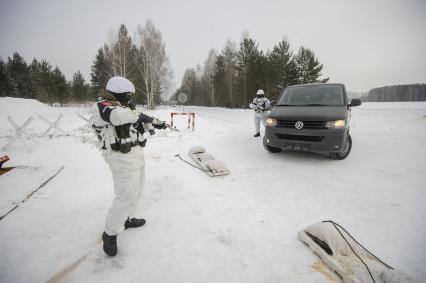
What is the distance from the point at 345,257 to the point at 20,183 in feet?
17.2

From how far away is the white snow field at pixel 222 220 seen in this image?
214 cm

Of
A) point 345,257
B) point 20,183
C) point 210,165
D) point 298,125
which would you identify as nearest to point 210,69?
point 298,125

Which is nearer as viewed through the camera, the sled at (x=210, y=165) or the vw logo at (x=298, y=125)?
the sled at (x=210, y=165)

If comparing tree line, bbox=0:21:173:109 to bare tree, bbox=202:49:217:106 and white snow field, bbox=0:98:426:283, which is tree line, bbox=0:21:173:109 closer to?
white snow field, bbox=0:98:426:283

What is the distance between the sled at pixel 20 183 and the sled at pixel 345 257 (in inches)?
158

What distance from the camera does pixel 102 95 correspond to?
2.33m

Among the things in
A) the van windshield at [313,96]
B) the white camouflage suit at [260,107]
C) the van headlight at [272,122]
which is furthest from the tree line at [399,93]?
the van headlight at [272,122]

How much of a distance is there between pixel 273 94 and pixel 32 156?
2745 centimetres

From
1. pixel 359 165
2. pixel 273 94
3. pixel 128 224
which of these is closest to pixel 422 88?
pixel 273 94

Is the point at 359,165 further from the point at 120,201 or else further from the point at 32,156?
the point at 32,156

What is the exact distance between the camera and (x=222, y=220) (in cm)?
295

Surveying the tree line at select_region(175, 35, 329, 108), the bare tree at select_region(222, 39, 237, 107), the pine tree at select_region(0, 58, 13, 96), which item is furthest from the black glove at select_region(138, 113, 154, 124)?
the pine tree at select_region(0, 58, 13, 96)

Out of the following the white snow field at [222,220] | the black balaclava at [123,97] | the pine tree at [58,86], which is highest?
the pine tree at [58,86]

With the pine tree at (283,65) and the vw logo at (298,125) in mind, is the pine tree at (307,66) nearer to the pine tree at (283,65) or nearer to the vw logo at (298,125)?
the pine tree at (283,65)
